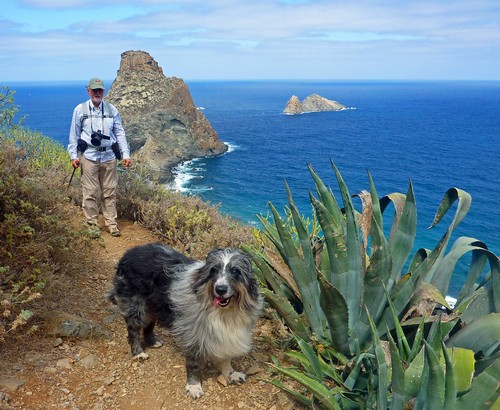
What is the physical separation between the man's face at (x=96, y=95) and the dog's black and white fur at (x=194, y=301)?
3308 mm

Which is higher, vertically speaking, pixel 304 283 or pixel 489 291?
pixel 489 291

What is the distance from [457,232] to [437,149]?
4084 centimetres

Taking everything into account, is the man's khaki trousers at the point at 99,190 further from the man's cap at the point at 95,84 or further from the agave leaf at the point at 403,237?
the agave leaf at the point at 403,237

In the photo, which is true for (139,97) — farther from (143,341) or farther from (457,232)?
(143,341)

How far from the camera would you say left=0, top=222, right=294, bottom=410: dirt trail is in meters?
3.53

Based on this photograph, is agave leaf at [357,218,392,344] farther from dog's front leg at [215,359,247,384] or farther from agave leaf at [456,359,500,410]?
dog's front leg at [215,359,247,384]

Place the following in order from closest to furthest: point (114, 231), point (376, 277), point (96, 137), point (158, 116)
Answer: point (376, 277)
point (96, 137)
point (114, 231)
point (158, 116)

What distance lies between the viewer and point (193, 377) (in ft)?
12.7

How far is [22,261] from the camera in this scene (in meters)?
4.11

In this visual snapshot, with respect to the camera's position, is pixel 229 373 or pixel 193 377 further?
pixel 229 373

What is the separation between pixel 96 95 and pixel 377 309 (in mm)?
5200

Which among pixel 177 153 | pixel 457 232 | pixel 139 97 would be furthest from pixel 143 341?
pixel 139 97

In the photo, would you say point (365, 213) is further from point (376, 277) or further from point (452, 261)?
point (452, 261)

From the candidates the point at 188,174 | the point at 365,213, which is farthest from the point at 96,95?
the point at 188,174
